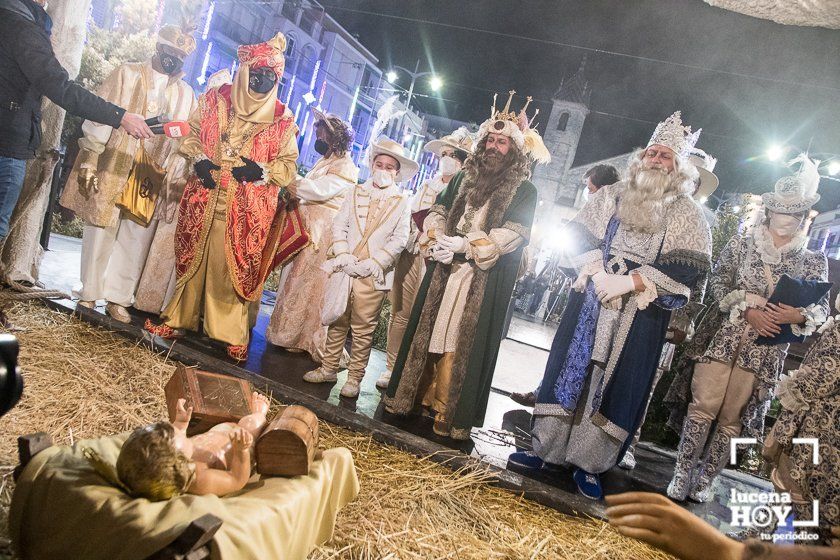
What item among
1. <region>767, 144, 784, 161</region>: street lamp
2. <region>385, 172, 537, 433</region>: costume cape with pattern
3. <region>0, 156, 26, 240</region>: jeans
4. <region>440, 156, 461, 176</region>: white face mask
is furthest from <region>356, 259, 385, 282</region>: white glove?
<region>767, 144, 784, 161</region>: street lamp

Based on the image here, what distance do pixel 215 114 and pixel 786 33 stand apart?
25.7ft

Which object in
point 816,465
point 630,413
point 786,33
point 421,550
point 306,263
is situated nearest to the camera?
point 421,550

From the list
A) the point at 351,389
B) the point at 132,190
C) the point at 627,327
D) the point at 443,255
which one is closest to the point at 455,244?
the point at 443,255

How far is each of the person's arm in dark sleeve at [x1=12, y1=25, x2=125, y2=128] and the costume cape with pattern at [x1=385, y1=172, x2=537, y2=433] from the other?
2825 mm

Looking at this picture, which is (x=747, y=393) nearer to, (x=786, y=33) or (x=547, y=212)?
(x=786, y=33)

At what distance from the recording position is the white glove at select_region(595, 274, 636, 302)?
11.4 ft

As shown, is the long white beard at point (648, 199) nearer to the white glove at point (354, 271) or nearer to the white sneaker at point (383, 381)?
the white glove at point (354, 271)

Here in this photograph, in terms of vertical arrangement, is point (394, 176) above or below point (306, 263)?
above

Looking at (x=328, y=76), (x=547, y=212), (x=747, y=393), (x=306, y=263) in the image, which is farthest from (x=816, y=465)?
(x=328, y=76)

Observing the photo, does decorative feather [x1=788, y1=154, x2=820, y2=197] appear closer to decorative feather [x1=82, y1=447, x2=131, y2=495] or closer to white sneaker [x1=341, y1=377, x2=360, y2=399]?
white sneaker [x1=341, y1=377, x2=360, y2=399]

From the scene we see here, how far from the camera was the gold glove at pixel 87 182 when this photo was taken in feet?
14.1

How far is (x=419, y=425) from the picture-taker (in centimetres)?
393

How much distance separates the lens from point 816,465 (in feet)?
9.52

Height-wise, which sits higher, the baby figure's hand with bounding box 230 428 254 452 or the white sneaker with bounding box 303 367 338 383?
the baby figure's hand with bounding box 230 428 254 452
